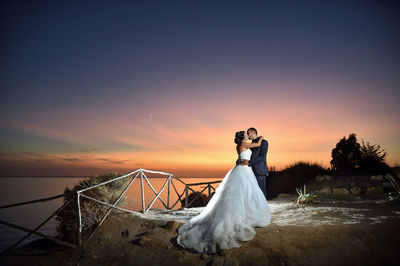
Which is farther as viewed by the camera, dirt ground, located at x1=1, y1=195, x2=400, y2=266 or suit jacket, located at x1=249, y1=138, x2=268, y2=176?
suit jacket, located at x1=249, y1=138, x2=268, y2=176

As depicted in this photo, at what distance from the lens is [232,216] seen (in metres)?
5.21

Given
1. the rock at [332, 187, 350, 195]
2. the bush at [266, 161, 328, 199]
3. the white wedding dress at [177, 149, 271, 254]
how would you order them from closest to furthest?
the white wedding dress at [177, 149, 271, 254] → the rock at [332, 187, 350, 195] → the bush at [266, 161, 328, 199]

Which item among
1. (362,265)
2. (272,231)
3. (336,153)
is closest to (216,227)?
(272,231)

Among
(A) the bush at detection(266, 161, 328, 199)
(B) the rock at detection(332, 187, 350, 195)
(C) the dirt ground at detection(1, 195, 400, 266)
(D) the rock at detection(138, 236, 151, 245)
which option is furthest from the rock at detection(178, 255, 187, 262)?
(A) the bush at detection(266, 161, 328, 199)

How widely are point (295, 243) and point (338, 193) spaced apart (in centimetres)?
694

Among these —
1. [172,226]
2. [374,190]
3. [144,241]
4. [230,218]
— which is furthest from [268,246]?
[374,190]

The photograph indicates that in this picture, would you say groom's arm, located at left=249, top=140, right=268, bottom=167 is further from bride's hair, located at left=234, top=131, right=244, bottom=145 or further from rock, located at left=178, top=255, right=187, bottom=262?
rock, located at left=178, top=255, right=187, bottom=262

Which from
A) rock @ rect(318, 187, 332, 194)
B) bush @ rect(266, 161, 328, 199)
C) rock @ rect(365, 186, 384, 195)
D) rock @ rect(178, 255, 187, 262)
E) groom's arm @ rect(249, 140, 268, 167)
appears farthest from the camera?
bush @ rect(266, 161, 328, 199)

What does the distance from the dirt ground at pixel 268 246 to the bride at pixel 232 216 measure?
0.57 feet

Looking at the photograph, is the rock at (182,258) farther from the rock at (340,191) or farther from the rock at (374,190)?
the rock at (374,190)

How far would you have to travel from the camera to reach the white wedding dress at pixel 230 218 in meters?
4.82

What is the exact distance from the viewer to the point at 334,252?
4391 mm

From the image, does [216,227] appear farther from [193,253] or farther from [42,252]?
[42,252]

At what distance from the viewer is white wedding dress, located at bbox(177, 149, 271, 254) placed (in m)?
4.82
